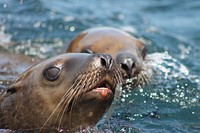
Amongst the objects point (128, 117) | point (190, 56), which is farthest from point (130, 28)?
point (128, 117)

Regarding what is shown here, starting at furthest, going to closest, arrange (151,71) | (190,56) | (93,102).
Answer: (190,56) < (151,71) < (93,102)

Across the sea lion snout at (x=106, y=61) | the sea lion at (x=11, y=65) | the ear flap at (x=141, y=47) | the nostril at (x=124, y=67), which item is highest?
the sea lion snout at (x=106, y=61)

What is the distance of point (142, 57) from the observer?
25.6 feet

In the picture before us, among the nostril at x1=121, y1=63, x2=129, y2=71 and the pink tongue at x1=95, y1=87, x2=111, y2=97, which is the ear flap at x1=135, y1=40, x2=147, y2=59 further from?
the pink tongue at x1=95, y1=87, x2=111, y2=97

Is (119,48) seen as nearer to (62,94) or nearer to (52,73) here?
(52,73)

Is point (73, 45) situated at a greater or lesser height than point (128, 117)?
greater

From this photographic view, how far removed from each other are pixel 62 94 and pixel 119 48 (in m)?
2.04

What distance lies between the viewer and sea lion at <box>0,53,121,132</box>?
5.18 m

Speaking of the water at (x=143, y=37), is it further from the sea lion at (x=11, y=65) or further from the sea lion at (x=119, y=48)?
the sea lion at (x=11, y=65)

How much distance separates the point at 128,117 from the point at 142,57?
60.0 inches

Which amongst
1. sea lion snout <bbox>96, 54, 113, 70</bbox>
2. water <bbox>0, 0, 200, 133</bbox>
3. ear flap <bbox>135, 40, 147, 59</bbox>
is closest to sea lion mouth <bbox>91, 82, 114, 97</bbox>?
sea lion snout <bbox>96, 54, 113, 70</bbox>

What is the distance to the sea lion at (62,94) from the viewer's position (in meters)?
5.18

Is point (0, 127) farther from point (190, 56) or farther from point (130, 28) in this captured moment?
point (130, 28)

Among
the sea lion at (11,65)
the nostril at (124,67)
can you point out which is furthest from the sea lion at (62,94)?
the sea lion at (11,65)
